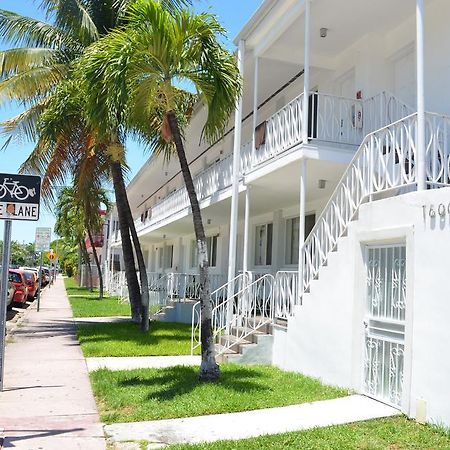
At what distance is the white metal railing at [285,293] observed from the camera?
33.2 feet

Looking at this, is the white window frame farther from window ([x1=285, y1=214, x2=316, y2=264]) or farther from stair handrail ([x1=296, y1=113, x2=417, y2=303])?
stair handrail ([x1=296, y1=113, x2=417, y2=303])

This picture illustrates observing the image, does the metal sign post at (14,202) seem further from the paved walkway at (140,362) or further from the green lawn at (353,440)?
the green lawn at (353,440)

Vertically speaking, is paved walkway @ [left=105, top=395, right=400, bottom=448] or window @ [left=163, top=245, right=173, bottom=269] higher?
window @ [left=163, top=245, right=173, bottom=269]

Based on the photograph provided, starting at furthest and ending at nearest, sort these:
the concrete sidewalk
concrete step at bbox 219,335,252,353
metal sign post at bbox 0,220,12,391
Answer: concrete step at bbox 219,335,252,353
metal sign post at bbox 0,220,12,391
the concrete sidewalk

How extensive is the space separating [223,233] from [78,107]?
759cm

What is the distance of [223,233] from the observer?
66.4 ft

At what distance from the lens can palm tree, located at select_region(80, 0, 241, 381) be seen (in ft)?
25.3

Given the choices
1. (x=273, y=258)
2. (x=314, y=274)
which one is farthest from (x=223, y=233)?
(x=314, y=274)

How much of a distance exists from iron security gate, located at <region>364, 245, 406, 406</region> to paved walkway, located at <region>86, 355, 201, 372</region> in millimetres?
3872

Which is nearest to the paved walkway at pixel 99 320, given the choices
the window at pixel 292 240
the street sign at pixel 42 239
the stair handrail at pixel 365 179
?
the street sign at pixel 42 239

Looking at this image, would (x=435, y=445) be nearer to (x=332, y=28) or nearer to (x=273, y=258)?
(x=332, y=28)

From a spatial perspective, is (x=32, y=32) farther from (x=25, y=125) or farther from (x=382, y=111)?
(x=382, y=111)

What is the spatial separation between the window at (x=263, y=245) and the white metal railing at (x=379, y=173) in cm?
651

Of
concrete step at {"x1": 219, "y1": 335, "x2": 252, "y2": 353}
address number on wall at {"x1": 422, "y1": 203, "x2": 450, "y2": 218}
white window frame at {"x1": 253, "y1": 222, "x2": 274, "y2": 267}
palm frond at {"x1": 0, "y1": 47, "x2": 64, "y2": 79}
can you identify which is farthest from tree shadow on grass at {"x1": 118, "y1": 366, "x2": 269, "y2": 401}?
palm frond at {"x1": 0, "y1": 47, "x2": 64, "y2": 79}
